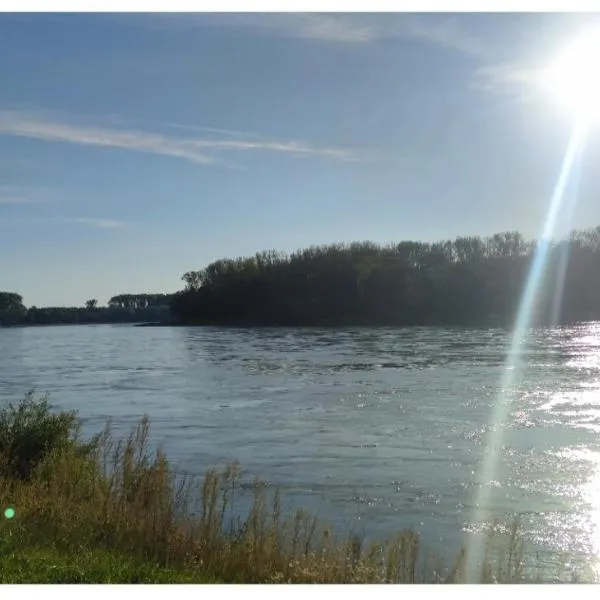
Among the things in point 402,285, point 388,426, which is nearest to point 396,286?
point 402,285

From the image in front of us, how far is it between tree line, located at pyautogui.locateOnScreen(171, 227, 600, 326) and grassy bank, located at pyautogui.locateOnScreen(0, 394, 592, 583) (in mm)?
57463

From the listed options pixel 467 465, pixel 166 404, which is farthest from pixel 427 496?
pixel 166 404

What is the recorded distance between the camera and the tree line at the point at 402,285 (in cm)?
6425

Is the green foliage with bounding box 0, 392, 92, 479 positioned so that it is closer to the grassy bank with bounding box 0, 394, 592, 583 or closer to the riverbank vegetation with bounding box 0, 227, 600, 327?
the grassy bank with bounding box 0, 394, 592, 583

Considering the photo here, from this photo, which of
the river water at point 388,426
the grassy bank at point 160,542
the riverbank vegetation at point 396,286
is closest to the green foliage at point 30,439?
the grassy bank at point 160,542

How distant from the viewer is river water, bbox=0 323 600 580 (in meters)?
10.8

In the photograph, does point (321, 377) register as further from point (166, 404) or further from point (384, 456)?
point (384, 456)

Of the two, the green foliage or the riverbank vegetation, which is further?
the riverbank vegetation

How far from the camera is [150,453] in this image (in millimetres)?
14336

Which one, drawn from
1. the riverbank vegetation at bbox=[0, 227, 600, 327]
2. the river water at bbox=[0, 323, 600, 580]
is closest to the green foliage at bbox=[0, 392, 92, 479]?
the river water at bbox=[0, 323, 600, 580]

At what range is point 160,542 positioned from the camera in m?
7.85

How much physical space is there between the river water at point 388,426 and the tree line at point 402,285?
29.0 m

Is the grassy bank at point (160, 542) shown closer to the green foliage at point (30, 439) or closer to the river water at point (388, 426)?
the green foliage at point (30, 439)

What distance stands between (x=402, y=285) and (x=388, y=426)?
175ft
